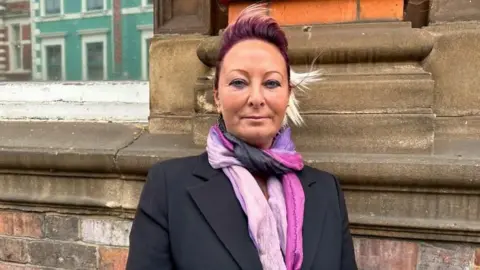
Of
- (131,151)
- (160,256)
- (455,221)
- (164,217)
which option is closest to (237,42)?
(164,217)

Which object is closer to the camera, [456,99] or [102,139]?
[456,99]

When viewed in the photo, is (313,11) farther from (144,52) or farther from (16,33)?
(16,33)

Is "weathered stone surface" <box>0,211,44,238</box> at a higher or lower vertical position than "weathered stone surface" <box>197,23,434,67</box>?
lower

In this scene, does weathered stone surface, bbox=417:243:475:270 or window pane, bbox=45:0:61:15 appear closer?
weathered stone surface, bbox=417:243:475:270

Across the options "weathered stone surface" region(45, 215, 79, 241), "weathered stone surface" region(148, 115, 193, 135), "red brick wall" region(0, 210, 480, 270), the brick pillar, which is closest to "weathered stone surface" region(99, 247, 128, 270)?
"red brick wall" region(0, 210, 480, 270)

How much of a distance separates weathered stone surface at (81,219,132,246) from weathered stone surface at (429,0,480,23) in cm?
172

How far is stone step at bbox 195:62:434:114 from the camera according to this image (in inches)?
73.4

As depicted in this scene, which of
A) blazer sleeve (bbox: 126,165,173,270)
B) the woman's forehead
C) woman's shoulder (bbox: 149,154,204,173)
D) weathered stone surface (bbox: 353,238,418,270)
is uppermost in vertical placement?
the woman's forehead

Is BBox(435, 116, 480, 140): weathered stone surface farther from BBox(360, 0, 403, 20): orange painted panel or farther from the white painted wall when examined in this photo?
the white painted wall

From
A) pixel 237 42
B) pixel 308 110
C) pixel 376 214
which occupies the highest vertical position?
pixel 237 42

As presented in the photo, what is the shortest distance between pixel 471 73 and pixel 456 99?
0.12 metres

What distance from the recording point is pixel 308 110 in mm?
1967

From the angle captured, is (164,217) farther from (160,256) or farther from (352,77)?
(352,77)

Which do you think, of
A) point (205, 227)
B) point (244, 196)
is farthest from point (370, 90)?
point (205, 227)
